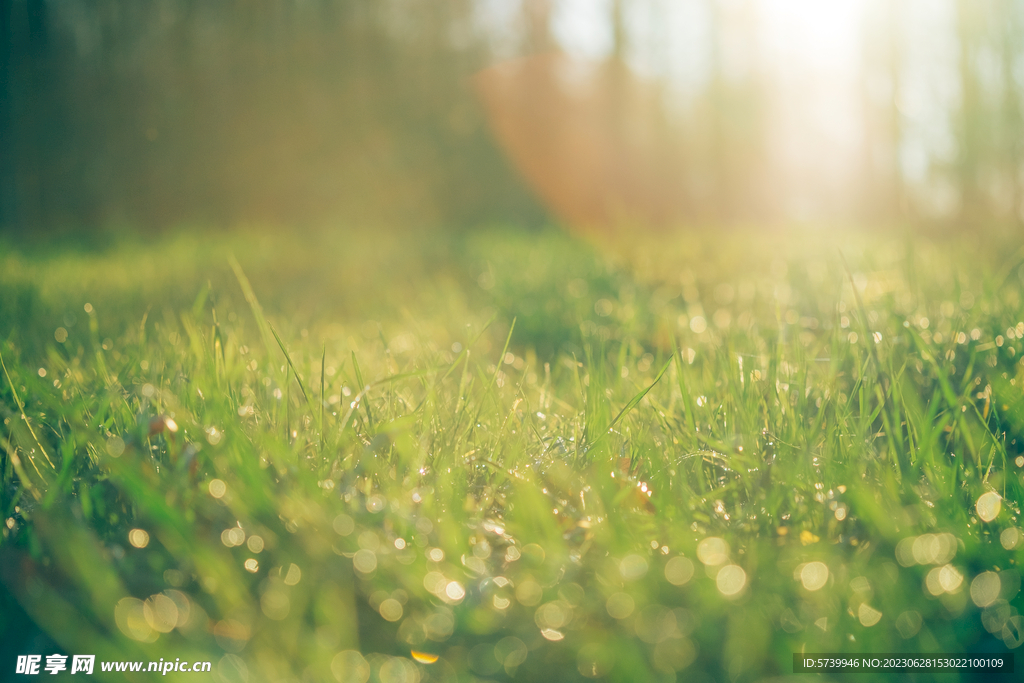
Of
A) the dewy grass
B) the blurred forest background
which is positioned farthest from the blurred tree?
the dewy grass

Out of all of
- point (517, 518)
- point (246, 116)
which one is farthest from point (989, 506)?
point (246, 116)

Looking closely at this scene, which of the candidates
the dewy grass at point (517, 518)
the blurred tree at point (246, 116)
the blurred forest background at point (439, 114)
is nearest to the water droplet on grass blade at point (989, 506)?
the dewy grass at point (517, 518)

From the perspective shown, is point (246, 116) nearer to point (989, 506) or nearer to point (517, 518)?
point (517, 518)

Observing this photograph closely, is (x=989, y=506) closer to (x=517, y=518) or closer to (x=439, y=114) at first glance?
(x=517, y=518)

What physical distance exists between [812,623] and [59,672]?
0.92 metres

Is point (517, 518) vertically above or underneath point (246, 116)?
underneath

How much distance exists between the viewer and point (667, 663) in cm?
73

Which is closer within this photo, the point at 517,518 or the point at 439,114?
the point at 517,518

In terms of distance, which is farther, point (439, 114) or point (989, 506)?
point (439, 114)

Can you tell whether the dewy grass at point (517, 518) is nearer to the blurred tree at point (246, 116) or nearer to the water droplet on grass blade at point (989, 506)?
the water droplet on grass blade at point (989, 506)

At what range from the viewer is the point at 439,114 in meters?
11.2

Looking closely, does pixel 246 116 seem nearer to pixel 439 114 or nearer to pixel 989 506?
pixel 439 114

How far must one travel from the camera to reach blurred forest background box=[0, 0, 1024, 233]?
8961 mm

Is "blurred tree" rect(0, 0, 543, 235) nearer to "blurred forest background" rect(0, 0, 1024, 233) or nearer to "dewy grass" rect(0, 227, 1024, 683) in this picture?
"blurred forest background" rect(0, 0, 1024, 233)
